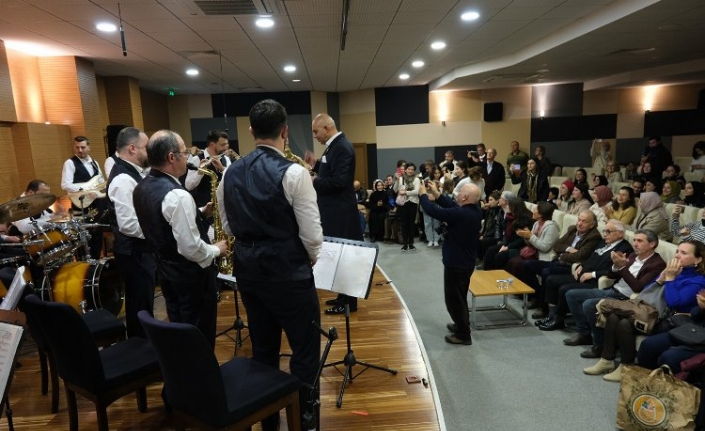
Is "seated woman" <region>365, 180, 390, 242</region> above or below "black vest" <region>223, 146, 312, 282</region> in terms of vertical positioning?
below

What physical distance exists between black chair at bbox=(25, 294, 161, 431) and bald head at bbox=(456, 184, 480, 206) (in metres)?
2.50

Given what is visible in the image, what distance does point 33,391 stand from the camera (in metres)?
2.97

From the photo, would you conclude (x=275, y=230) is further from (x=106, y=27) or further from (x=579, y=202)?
(x=579, y=202)

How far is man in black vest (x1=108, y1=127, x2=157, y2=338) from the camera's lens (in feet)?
9.08

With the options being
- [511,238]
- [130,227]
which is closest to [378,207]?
[511,238]

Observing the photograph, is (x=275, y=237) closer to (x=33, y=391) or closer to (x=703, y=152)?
(x=33, y=391)

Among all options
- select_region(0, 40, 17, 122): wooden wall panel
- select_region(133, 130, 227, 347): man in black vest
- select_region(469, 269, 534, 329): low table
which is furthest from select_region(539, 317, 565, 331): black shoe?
select_region(0, 40, 17, 122): wooden wall panel

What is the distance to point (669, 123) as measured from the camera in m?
12.2

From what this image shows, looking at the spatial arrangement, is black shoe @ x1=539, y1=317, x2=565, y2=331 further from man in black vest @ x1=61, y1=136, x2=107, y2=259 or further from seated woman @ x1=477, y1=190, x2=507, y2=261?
man in black vest @ x1=61, y1=136, x2=107, y2=259

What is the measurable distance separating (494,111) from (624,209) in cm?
720

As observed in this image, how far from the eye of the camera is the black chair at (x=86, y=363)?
79.6 inches

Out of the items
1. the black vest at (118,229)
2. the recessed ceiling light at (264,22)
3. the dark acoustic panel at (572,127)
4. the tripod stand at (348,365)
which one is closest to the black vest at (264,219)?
the tripod stand at (348,365)

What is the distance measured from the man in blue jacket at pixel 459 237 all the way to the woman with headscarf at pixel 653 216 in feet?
9.24

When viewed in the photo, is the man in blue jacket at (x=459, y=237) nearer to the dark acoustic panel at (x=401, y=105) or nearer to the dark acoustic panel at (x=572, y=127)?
the dark acoustic panel at (x=401, y=105)
